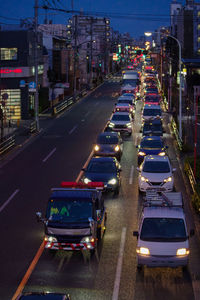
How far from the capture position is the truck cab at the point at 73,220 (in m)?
17.2

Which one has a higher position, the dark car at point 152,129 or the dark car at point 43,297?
the dark car at point 152,129

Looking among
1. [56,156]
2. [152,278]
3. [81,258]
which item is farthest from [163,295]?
[56,156]

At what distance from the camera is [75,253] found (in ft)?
59.4

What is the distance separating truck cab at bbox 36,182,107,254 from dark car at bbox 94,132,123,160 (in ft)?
50.7

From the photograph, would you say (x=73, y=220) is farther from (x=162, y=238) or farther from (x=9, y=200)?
(x=9, y=200)

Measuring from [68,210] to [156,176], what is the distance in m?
9.47

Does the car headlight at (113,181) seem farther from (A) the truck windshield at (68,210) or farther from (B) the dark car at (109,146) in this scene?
(A) the truck windshield at (68,210)

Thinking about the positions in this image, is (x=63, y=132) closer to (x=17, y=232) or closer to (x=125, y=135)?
(x=125, y=135)

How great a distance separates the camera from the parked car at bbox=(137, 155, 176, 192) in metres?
26.1

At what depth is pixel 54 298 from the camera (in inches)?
417

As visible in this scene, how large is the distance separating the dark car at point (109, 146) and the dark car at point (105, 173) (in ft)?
19.5

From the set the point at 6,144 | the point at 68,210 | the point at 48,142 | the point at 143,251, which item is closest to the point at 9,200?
the point at 68,210

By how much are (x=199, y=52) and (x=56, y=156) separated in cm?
11288

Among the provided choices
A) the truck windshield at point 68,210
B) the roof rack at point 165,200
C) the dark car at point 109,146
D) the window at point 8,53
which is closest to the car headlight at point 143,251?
the truck windshield at point 68,210
